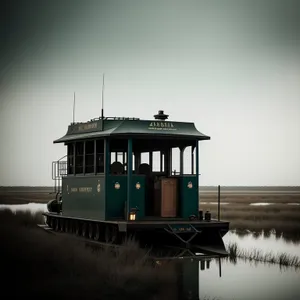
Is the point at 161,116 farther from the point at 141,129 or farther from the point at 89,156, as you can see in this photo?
the point at 89,156

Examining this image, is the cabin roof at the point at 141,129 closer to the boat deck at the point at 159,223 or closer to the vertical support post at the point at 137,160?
the vertical support post at the point at 137,160

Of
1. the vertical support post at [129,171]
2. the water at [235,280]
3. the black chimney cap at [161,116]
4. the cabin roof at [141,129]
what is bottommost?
the water at [235,280]

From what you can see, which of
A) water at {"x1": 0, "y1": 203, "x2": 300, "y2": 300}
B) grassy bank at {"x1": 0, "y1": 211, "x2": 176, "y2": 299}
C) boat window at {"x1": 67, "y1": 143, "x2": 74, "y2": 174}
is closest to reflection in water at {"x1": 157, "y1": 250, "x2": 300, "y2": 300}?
water at {"x1": 0, "y1": 203, "x2": 300, "y2": 300}

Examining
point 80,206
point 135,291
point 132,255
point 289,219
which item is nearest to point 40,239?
point 80,206

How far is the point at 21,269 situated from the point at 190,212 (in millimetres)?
6257

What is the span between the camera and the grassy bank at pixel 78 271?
1480 cm

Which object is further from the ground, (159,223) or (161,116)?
(161,116)

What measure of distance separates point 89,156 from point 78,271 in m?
6.66

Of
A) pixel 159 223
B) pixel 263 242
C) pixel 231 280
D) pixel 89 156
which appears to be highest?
pixel 89 156

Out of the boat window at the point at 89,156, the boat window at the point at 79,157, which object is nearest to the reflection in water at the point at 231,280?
the boat window at the point at 89,156

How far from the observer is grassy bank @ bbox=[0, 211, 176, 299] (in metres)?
14.8

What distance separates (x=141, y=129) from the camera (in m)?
20.8

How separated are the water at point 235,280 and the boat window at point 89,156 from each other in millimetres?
4419

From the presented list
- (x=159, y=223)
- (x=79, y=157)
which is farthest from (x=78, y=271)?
(x=79, y=157)
